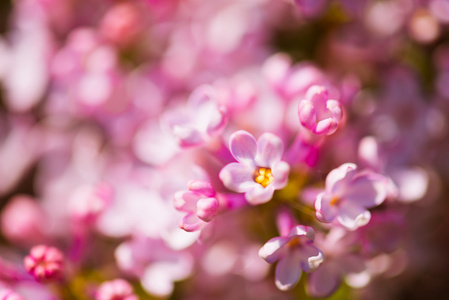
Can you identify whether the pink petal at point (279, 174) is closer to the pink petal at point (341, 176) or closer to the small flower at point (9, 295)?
the pink petal at point (341, 176)

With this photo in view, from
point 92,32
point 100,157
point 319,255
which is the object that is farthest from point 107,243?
point 319,255

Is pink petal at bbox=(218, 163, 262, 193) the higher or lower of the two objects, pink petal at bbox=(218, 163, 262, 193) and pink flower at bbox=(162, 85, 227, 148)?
the lower

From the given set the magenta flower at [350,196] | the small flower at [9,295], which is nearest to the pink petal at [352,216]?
the magenta flower at [350,196]

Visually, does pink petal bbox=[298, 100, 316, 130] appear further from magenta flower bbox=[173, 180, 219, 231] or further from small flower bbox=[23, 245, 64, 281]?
small flower bbox=[23, 245, 64, 281]

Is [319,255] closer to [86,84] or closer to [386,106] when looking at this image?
[386,106]

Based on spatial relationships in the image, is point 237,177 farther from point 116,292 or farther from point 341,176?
point 116,292

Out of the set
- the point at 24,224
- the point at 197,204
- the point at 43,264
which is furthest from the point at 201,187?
the point at 24,224

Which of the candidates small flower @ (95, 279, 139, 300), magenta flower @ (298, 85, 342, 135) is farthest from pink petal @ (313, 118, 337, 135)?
small flower @ (95, 279, 139, 300)
